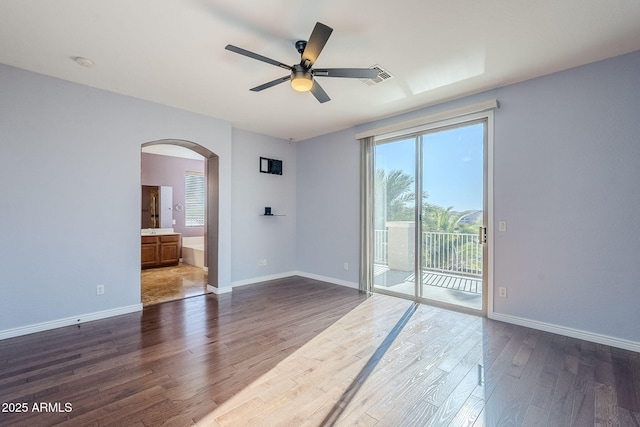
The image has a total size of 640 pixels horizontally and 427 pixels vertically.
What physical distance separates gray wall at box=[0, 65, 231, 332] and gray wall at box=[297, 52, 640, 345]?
4.45 meters

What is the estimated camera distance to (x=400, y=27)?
2.33 m

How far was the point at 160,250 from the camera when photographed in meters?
6.58

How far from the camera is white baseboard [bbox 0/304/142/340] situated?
2.94 metres

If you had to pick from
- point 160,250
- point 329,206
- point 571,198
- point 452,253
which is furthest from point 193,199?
point 571,198

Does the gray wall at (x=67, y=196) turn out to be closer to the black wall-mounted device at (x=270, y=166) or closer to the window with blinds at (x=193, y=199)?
the black wall-mounted device at (x=270, y=166)

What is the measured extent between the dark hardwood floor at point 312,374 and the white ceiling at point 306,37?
9.19 feet

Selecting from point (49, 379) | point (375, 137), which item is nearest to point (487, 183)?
point (375, 137)

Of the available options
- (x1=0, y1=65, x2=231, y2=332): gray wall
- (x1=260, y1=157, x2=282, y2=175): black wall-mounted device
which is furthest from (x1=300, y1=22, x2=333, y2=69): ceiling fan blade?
(x1=260, y1=157, x2=282, y2=175): black wall-mounted device

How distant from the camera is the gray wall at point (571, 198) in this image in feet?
8.80

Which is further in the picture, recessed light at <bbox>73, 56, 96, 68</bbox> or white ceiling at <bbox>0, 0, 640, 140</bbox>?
recessed light at <bbox>73, 56, 96, 68</bbox>

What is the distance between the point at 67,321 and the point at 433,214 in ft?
15.6

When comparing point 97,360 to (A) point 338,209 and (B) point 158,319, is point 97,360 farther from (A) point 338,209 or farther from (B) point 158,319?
(A) point 338,209

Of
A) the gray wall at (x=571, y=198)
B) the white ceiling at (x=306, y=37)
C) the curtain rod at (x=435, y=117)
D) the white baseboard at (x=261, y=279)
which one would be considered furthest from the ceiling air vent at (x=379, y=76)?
the white baseboard at (x=261, y=279)

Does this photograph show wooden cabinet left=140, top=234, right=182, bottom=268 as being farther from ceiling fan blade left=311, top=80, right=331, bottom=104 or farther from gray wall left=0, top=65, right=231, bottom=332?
ceiling fan blade left=311, top=80, right=331, bottom=104
